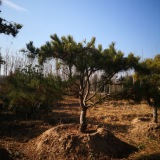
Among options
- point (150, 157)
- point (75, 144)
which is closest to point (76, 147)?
point (75, 144)

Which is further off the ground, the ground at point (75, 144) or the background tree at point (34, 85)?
the background tree at point (34, 85)

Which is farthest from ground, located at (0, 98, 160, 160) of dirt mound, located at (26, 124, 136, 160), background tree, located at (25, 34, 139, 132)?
background tree, located at (25, 34, 139, 132)

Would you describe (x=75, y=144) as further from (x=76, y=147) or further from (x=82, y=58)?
(x=82, y=58)

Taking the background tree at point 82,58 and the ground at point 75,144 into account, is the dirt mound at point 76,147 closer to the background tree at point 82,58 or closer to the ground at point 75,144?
the ground at point 75,144

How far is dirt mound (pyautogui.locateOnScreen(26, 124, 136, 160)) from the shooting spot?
546 centimetres

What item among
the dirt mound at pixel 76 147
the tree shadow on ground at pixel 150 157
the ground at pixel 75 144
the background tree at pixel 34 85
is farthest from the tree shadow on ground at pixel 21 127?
the tree shadow on ground at pixel 150 157

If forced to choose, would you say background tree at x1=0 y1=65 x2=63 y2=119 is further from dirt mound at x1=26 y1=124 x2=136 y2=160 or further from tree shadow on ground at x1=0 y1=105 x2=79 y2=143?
tree shadow on ground at x1=0 y1=105 x2=79 y2=143

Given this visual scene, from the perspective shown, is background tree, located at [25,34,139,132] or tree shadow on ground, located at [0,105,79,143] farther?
tree shadow on ground, located at [0,105,79,143]

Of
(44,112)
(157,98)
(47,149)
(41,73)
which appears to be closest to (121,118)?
(44,112)

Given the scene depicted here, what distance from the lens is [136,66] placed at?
18.5 feet

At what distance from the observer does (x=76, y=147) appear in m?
5.56

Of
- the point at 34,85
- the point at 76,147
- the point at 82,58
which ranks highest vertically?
the point at 82,58

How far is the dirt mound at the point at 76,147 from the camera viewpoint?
215 inches

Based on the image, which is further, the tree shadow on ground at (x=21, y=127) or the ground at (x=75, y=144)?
the tree shadow on ground at (x=21, y=127)
